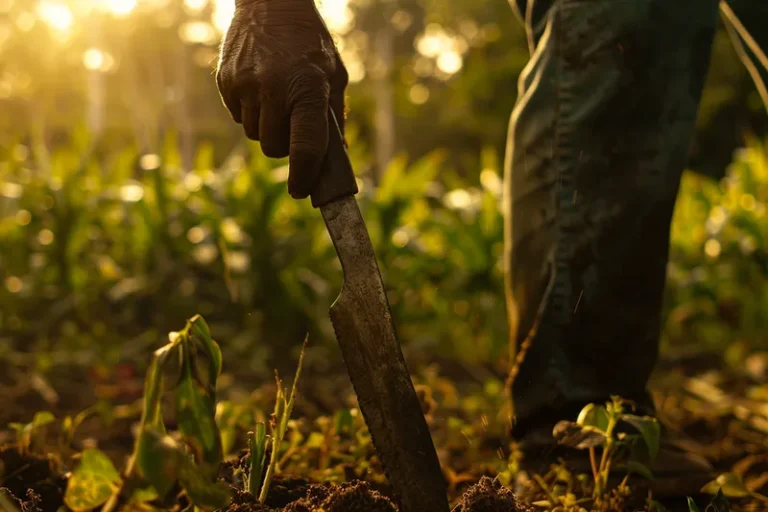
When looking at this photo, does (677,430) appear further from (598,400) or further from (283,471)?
(283,471)

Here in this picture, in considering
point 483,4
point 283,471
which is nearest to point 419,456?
point 283,471

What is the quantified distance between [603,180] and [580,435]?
581 mm

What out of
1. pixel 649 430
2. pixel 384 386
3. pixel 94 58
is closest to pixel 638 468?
pixel 649 430

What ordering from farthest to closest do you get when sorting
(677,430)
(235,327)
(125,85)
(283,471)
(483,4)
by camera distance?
(125,85) → (483,4) → (235,327) → (677,430) → (283,471)

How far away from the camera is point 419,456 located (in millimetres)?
1315

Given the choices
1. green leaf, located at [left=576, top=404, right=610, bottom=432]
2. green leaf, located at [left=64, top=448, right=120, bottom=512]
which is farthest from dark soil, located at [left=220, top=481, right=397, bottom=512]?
green leaf, located at [left=576, top=404, right=610, bottom=432]

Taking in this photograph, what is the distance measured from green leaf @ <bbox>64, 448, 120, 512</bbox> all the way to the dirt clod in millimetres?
617

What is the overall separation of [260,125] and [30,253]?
8.74 feet

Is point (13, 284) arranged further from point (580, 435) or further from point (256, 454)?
point (580, 435)

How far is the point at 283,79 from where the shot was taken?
133 cm

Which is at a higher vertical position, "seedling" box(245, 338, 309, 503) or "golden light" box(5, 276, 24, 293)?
"golden light" box(5, 276, 24, 293)

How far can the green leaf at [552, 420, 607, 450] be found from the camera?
1476 millimetres

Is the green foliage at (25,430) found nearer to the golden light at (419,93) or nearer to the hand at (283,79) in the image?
the hand at (283,79)

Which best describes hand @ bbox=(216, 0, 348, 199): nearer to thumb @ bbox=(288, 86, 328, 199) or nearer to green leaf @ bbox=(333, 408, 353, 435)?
thumb @ bbox=(288, 86, 328, 199)
